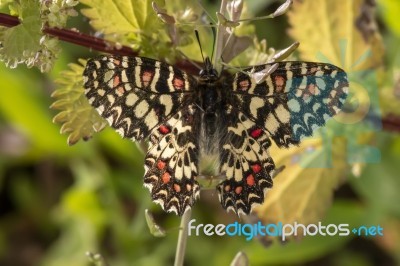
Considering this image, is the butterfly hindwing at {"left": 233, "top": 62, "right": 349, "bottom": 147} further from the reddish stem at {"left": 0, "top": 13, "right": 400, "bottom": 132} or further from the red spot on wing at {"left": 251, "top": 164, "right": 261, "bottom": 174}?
the reddish stem at {"left": 0, "top": 13, "right": 400, "bottom": 132}

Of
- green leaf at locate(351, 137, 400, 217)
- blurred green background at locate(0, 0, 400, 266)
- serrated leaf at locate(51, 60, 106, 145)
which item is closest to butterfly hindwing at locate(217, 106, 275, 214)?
serrated leaf at locate(51, 60, 106, 145)

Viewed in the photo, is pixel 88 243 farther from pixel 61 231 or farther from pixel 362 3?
pixel 362 3

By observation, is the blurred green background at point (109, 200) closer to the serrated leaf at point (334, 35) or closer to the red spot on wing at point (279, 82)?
the serrated leaf at point (334, 35)

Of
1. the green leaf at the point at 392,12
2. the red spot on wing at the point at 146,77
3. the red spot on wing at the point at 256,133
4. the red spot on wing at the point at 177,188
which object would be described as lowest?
the red spot on wing at the point at 177,188

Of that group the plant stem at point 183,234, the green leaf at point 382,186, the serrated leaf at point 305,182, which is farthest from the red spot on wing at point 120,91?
the green leaf at point 382,186

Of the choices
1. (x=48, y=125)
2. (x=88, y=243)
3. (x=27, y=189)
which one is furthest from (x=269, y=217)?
(x=27, y=189)

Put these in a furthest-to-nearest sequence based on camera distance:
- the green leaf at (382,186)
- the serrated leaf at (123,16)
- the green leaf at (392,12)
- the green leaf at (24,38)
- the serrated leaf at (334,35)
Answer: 1. the green leaf at (382,186)
2. the green leaf at (392,12)
3. the serrated leaf at (334,35)
4. the serrated leaf at (123,16)
5. the green leaf at (24,38)
